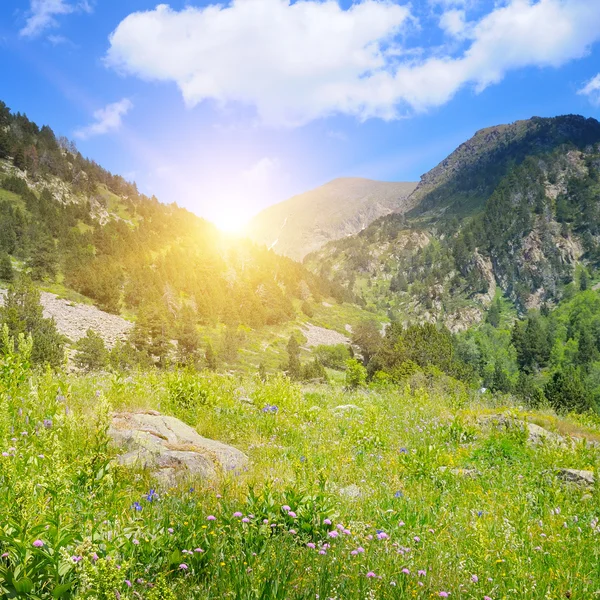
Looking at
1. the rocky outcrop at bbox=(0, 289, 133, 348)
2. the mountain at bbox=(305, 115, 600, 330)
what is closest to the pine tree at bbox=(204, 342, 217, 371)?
the rocky outcrop at bbox=(0, 289, 133, 348)

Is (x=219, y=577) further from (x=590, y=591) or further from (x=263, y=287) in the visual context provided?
(x=263, y=287)

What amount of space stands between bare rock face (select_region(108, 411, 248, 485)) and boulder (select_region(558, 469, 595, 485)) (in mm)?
4955

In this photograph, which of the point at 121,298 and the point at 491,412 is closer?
the point at 491,412

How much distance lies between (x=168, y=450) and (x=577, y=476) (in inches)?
241

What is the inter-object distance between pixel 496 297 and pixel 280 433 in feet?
594

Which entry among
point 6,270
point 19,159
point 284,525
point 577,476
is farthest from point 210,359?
point 19,159

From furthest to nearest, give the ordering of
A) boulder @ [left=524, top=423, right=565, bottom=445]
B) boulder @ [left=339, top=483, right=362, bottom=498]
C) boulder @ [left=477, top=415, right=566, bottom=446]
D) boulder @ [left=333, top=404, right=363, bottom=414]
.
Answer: boulder @ [left=333, top=404, right=363, bottom=414], boulder @ [left=477, top=415, right=566, bottom=446], boulder @ [left=524, top=423, right=565, bottom=445], boulder @ [left=339, top=483, right=362, bottom=498]

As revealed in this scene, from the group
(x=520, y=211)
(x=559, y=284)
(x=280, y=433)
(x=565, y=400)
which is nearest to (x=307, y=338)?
(x=565, y=400)

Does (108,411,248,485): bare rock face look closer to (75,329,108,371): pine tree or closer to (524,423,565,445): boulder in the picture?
(524,423,565,445): boulder

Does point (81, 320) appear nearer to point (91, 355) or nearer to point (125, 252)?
point (91, 355)

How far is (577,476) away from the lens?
6.19m

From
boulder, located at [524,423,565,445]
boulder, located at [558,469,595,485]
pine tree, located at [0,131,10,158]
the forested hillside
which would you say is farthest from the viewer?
pine tree, located at [0,131,10,158]

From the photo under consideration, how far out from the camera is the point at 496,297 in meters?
169

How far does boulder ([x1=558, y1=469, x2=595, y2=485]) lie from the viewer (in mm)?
6062
